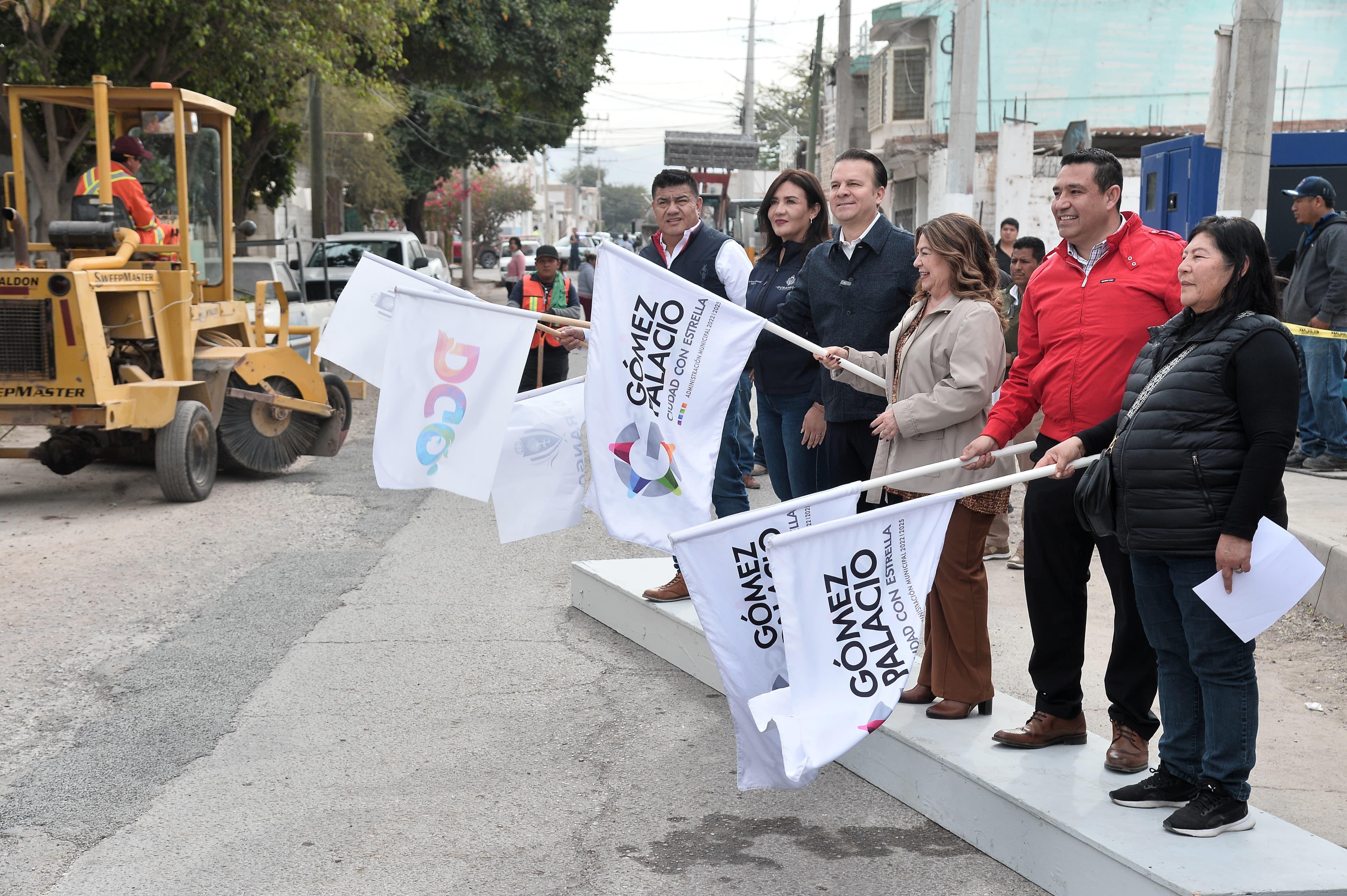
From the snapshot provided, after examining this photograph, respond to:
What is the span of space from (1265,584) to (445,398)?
10.6 ft

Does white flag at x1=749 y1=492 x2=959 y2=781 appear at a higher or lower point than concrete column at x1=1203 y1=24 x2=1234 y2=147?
lower

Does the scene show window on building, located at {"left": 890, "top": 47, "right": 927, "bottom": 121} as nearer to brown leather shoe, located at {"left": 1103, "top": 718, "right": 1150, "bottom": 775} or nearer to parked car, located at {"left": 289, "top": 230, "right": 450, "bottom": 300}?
parked car, located at {"left": 289, "top": 230, "right": 450, "bottom": 300}

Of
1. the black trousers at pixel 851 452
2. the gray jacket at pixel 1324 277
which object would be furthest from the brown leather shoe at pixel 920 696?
the gray jacket at pixel 1324 277

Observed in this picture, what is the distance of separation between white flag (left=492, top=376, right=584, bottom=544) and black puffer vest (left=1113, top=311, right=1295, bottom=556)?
2604mm

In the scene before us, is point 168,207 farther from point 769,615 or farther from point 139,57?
point 769,615

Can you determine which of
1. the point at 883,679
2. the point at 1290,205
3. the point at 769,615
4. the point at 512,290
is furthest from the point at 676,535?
the point at 1290,205

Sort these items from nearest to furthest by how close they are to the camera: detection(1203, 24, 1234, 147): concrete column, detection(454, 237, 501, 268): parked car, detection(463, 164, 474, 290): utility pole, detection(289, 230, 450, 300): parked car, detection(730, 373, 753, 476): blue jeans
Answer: detection(730, 373, 753, 476): blue jeans < detection(1203, 24, 1234, 147): concrete column < detection(289, 230, 450, 300): parked car < detection(463, 164, 474, 290): utility pole < detection(454, 237, 501, 268): parked car

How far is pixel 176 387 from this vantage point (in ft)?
30.4

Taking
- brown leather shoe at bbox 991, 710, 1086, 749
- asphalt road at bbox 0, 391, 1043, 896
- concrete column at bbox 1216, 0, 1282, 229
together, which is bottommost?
asphalt road at bbox 0, 391, 1043, 896

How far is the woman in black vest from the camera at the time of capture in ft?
10.8

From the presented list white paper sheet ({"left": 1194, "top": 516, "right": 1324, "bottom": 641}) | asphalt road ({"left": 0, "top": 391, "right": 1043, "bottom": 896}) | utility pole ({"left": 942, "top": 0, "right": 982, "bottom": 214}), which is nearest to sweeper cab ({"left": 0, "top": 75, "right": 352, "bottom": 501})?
asphalt road ({"left": 0, "top": 391, "right": 1043, "bottom": 896})

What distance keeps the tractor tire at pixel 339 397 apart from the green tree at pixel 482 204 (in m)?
46.1

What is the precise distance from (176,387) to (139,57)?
828cm

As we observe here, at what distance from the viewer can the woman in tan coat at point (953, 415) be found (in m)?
4.28
